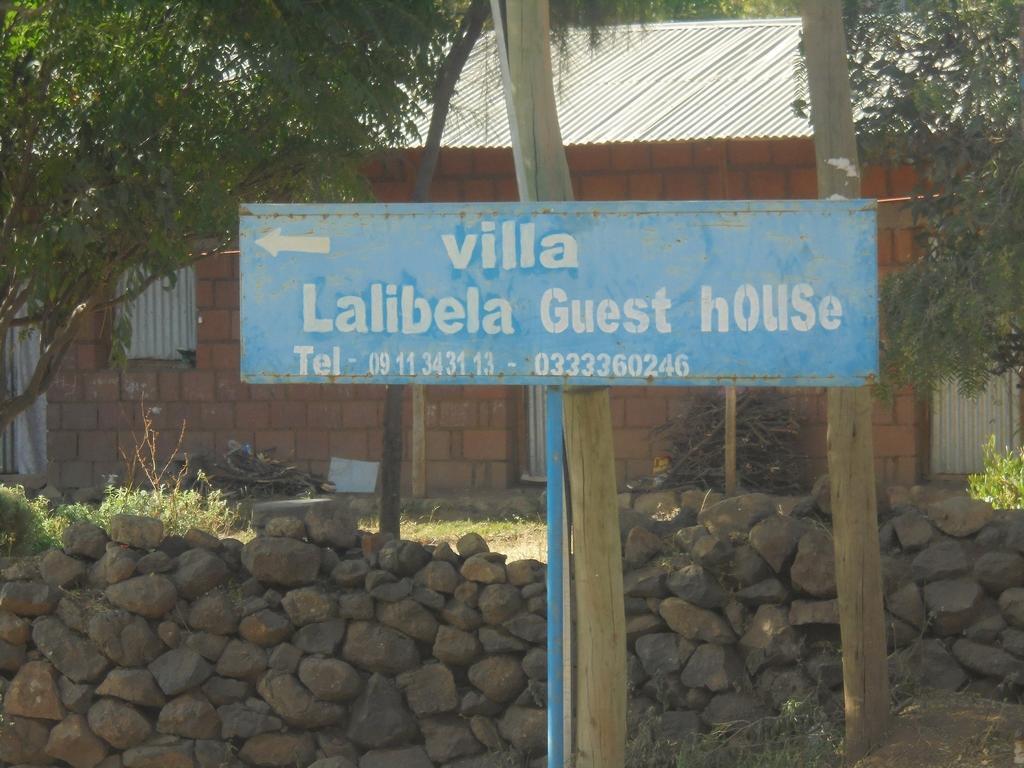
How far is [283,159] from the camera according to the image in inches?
285

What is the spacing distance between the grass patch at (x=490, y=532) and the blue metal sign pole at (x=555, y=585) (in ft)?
14.3

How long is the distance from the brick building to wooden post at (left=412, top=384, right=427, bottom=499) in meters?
0.27

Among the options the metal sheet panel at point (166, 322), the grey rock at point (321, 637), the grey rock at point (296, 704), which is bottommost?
the grey rock at point (296, 704)

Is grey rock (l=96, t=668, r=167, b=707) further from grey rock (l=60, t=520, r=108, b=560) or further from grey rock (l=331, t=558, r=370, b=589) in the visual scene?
grey rock (l=331, t=558, r=370, b=589)

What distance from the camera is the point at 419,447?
11.5 meters

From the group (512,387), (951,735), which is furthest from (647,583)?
(512,387)

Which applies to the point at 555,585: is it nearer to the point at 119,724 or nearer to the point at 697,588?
the point at 697,588

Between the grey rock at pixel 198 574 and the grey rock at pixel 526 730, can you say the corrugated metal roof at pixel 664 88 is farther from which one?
the grey rock at pixel 526 730

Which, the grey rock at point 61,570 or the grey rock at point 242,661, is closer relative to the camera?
the grey rock at point 242,661

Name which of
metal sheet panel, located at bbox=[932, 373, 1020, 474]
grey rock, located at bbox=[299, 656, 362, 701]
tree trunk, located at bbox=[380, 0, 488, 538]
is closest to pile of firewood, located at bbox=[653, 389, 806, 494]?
metal sheet panel, located at bbox=[932, 373, 1020, 474]

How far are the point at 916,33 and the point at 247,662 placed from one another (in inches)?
165

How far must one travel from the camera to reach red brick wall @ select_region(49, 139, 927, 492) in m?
10.8

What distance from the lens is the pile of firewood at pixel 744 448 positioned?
10.9 meters

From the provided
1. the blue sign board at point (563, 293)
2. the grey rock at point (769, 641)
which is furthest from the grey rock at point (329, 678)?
the blue sign board at point (563, 293)
